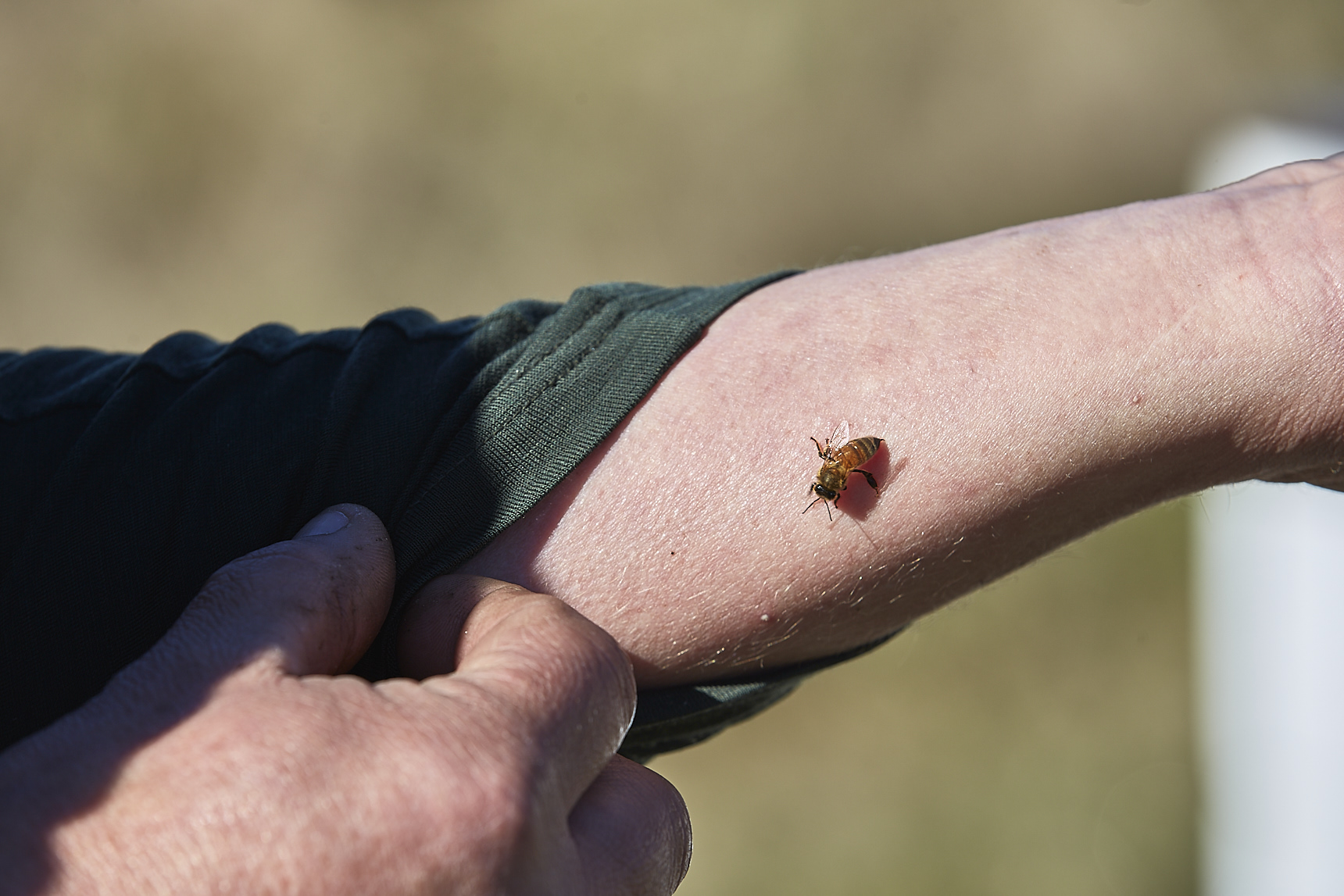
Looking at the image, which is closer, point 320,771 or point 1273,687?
point 320,771

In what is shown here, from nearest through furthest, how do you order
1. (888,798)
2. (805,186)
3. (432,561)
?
(432,561), (888,798), (805,186)

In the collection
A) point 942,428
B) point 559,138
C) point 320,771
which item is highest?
point 559,138

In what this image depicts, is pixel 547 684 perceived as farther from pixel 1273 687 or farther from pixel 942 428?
pixel 1273 687

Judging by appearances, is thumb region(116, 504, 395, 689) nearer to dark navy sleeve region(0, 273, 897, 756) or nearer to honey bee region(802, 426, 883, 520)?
dark navy sleeve region(0, 273, 897, 756)

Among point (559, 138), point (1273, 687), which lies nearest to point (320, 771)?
point (1273, 687)

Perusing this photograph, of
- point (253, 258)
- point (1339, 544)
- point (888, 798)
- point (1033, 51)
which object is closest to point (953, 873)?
point (888, 798)

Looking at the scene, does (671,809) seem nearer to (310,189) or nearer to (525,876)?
(525,876)
